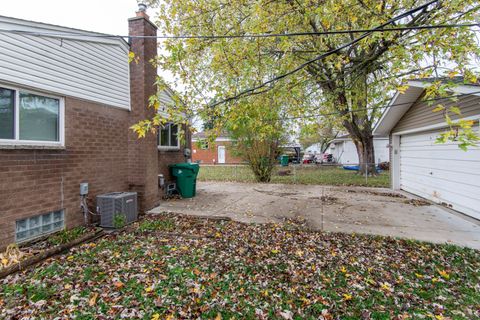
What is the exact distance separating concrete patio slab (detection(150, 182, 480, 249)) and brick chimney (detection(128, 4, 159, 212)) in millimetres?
841

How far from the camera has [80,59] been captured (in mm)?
4945

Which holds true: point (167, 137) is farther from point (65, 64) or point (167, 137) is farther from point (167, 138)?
point (65, 64)

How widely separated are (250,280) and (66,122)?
438cm

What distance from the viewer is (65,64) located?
4.65m

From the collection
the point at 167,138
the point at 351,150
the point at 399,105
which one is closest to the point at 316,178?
the point at 399,105

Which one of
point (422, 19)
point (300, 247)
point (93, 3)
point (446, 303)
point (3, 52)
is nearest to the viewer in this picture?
point (446, 303)

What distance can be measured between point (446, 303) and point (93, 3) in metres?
9.74

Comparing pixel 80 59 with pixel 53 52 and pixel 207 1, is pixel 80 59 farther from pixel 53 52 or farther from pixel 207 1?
pixel 207 1

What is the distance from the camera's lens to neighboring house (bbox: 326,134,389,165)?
23.6 meters

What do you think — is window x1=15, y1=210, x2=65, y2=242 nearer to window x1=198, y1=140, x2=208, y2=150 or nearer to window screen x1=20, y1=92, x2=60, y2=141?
window screen x1=20, y1=92, x2=60, y2=141

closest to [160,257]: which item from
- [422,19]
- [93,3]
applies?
[422,19]

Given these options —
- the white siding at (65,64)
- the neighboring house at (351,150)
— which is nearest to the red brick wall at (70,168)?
the white siding at (65,64)

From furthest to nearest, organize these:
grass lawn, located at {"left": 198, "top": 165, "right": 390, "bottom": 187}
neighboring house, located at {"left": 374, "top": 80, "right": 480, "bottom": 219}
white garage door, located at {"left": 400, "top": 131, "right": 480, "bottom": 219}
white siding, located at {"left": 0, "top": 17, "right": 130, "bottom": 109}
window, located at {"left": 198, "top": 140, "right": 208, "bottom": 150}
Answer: grass lawn, located at {"left": 198, "top": 165, "right": 390, "bottom": 187}
white garage door, located at {"left": 400, "top": 131, "right": 480, "bottom": 219}
neighboring house, located at {"left": 374, "top": 80, "right": 480, "bottom": 219}
window, located at {"left": 198, "top": 140, "right": 208, "bottom": 150}
white siding, located at {"left": 0, "top": 17, "right": 130, "bottom": 109}

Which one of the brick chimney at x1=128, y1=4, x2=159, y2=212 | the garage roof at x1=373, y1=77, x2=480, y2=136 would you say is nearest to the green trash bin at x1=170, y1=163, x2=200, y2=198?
the brick chimney at x1=128, y1=4, x2=159, y2=212
